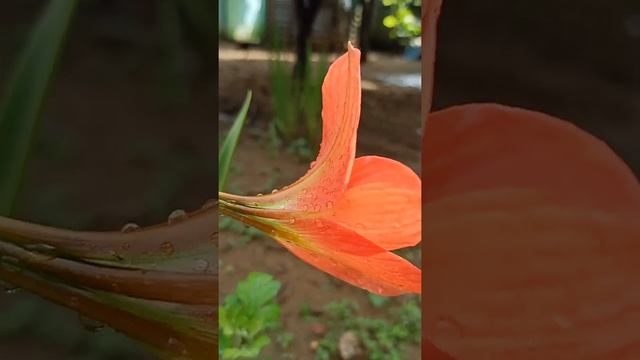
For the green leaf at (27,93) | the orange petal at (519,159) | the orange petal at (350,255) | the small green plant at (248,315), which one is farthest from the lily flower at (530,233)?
the small green plant at (248,315)

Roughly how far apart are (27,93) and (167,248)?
9.1 inches

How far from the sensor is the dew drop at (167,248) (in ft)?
2.53

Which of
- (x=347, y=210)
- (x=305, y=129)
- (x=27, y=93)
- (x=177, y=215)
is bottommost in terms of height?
(x=305, y=129)

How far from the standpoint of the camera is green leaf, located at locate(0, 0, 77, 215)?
74cm

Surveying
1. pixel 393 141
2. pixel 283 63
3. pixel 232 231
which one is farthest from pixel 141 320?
pixel 283 63

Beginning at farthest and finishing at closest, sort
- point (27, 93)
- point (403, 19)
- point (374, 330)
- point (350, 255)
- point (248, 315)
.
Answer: point (403, 19) < point (374, 330) < point (248, 315) < point (350, 255) < point (27, 93)

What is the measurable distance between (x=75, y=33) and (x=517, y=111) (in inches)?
20.2

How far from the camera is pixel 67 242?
76cm

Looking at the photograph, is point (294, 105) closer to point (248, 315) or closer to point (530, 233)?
point (248, 315)

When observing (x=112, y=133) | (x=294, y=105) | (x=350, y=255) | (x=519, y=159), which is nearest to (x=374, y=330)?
(x=350, y=255)

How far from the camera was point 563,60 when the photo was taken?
80cm

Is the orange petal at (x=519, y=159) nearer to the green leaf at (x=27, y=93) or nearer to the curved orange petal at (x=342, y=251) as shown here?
the curved orange petal at (x=342, y=251)

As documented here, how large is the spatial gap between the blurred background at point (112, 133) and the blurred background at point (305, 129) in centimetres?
48

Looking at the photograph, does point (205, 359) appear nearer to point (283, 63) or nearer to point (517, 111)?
point (517, 111)
